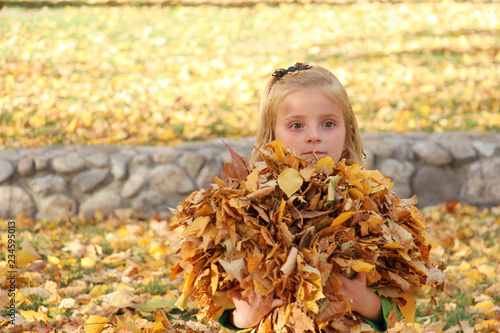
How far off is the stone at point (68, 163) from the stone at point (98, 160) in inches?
2.4

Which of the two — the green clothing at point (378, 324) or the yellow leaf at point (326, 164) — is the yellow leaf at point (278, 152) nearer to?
the yellow leaf at point (326, 164)

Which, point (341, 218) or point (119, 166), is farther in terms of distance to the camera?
point (119, 166)

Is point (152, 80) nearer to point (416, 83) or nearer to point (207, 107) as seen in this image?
point (207, 107)

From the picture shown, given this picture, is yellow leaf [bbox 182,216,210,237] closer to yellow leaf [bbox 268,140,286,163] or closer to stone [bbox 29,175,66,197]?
yellow leaf [bbox 268,140,286,163]

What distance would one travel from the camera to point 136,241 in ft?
14.1

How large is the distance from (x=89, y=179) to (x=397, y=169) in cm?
272

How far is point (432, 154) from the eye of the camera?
534cm

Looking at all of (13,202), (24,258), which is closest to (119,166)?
(13,202)

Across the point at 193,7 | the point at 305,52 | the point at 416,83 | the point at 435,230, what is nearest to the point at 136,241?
the point at 435,230

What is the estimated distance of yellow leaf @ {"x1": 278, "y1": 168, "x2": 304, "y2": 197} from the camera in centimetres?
181

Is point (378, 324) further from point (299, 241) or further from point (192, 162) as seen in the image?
point (192, 162)

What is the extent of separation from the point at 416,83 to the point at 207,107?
276cm

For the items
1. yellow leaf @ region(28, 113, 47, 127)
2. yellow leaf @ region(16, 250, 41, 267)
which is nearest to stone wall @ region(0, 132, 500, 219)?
yellow leaf @ region(28, 113, 47, 127)

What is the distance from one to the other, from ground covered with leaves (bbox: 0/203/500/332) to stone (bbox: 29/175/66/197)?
25 cm
